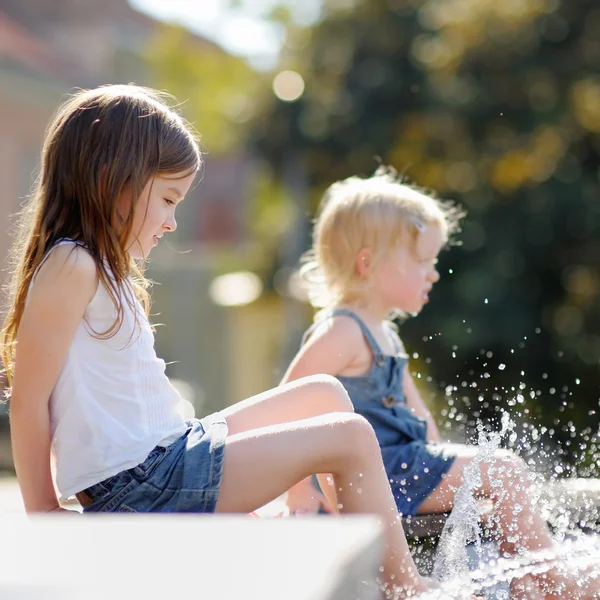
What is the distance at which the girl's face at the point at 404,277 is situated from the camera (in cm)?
339

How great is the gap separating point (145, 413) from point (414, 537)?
0.91 meters

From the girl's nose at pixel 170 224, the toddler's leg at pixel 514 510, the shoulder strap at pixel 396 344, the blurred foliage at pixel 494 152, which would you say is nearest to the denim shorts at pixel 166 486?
the girl's nose at pixel 170 224

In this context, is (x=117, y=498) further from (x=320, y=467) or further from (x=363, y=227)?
(x=363, y=227)

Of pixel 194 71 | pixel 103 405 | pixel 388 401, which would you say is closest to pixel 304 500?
pixel 388 401

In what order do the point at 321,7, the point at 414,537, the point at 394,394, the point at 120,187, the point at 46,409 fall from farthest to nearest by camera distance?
1. the point at 321,7
2. the point at 394,394
3. the point at 414,537
4. the point at 120,187
5. the point at 46,409

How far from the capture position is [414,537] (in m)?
2.94

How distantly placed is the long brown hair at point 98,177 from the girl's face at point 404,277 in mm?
973

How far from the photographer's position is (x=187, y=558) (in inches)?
58.5

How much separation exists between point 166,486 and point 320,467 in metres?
0.33

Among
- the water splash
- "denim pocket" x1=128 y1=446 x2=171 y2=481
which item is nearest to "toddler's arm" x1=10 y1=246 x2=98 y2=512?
"denim pocket" x1=128 y1=446 x2=171 y2=481

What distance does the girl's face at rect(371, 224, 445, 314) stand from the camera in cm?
339

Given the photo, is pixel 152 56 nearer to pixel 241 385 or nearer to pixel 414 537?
pixel 241 385

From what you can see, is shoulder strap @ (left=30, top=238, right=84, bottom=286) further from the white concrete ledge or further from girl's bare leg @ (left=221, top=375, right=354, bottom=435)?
the white concrete ledge

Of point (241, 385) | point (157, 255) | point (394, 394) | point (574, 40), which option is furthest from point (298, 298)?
point (394, 394)
